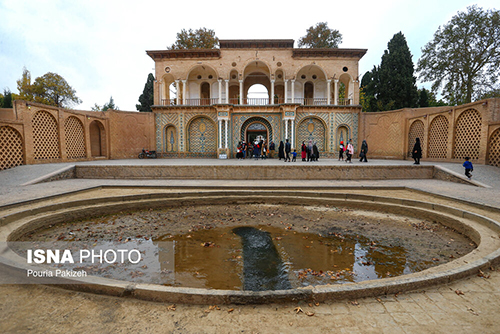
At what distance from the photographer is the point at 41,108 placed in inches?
521

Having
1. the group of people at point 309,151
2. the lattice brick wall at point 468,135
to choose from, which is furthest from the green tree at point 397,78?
the group of people at point 309,151

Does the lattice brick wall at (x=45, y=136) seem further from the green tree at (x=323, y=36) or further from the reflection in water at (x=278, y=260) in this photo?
the green tree at (x=323, y=36)

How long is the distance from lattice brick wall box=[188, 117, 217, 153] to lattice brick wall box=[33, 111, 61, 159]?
938 cm

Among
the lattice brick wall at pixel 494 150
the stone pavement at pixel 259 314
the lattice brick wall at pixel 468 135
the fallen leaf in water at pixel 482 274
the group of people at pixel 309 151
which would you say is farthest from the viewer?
Result: the group of people at pixel 309 151

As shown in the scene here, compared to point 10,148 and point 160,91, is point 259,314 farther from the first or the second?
point 160,91

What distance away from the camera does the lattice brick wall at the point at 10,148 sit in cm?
1099

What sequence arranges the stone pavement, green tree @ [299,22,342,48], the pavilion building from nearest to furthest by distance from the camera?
the stone pavement < the pavilion building < green tree @ [299,22,342,48]

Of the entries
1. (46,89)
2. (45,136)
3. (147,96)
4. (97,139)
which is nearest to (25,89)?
(46,89)

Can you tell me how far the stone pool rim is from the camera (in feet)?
7.60

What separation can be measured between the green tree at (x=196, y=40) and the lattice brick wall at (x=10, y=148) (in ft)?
66.3

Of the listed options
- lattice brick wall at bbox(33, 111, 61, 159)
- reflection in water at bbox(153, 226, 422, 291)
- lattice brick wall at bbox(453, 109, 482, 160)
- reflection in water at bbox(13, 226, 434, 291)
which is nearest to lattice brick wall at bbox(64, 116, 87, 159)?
lattice brick wall at bbox(33, 111, 61, 159)

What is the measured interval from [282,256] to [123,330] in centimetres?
239

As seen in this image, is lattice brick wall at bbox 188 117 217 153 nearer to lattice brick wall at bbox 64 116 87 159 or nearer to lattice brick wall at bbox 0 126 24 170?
lattice brick wall at bbox 64 116 87 159

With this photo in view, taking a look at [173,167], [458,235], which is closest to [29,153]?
[173,167]
